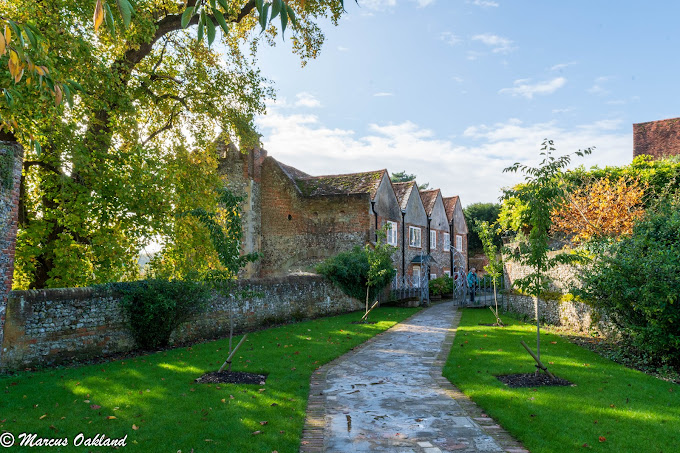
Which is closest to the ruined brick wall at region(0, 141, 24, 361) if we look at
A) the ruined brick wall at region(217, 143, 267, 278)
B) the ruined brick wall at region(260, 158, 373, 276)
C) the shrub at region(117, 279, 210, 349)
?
the shrub at region(117, 279, 210, 349)

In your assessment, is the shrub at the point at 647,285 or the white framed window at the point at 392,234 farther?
the white framed window at the point at 392,234

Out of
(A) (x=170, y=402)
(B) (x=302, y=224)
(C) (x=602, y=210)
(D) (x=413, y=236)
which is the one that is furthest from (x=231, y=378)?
(D) (x=413, y=236)

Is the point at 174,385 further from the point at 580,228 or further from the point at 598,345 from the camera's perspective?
the point at 580,228

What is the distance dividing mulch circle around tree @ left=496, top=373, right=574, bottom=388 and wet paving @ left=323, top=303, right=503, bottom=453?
59.7 inches

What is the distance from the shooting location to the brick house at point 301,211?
27203 millimetres

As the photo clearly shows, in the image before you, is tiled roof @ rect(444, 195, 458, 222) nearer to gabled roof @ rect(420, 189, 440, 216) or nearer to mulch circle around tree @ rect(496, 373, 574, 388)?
gabled roof @ rect(420, 189, 440, 216)

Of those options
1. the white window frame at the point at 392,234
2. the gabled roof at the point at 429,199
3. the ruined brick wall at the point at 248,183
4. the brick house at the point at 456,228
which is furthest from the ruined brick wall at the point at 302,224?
the brick house at the point at 456,228

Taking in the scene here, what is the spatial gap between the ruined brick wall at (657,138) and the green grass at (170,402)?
2955 centimetres

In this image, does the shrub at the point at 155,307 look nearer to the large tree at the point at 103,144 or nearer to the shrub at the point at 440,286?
the large tree at the point at 103,144

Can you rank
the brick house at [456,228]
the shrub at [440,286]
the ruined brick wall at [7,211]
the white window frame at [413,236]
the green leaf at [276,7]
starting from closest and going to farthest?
the green leaf at [276,7] → the ruined brick wall at [7,211] → the shrub at [440,286] → the white window frame at [413,236] → the brick house at [456,228]

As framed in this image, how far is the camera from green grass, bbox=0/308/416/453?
6.15 meters

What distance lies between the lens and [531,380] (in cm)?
925

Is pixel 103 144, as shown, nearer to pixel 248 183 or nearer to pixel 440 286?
pixel 248 183

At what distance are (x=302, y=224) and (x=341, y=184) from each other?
372cm
